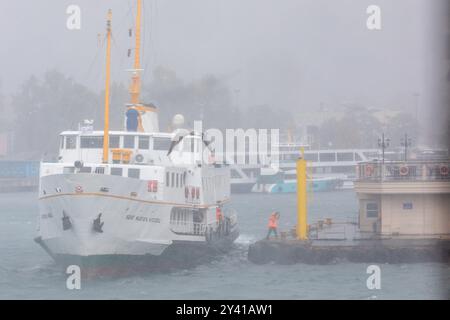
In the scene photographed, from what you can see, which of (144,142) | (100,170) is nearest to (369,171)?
(144,142)

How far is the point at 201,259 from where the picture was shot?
113ft

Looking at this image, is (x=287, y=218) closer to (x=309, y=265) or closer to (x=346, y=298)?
(x=309, y=265)

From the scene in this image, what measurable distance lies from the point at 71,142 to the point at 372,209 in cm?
1263

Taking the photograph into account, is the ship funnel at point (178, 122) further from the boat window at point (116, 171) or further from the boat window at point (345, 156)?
the boat window at point (345, 156)

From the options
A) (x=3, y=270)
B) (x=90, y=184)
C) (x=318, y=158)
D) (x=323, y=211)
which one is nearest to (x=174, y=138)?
(x=90, y=184)

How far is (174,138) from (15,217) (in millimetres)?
31198

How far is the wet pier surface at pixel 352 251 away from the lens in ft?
108

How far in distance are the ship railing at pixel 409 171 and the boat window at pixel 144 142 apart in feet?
29.3

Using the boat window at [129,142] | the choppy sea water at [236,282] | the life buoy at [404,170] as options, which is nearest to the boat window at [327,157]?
the choppy sea water at [236,282]

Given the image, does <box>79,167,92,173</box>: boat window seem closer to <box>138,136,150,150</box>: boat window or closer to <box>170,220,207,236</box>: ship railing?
<box>138,136,150,150</box>: boat window

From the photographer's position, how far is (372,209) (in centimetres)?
3691

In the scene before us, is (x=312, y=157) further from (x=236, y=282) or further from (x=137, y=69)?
(x=236, y=282)

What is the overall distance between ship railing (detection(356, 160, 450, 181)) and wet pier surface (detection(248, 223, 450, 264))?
8.18 ft

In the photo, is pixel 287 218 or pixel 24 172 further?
pixel 24 172
